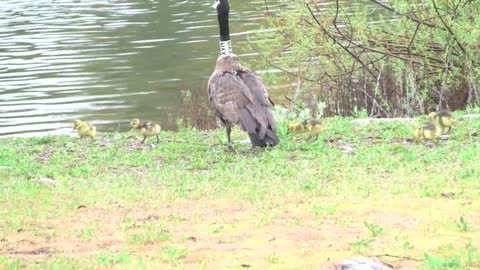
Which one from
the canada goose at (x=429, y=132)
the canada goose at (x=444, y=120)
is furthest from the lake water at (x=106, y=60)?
the canada goose at (x=429, y=132)

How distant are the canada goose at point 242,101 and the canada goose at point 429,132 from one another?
6.24ft

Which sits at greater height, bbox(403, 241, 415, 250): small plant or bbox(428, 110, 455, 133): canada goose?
bbox(403, 241, 415, 250): small plant

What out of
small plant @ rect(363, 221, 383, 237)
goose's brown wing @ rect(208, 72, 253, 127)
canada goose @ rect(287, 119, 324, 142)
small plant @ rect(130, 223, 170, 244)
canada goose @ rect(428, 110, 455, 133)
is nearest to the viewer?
small plant @ rect(363, 221, 383, 237)

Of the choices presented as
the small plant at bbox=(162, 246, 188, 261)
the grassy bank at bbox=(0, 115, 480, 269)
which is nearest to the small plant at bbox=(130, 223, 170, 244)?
the grassy bank at bbox=(0, 115, 480, 269)

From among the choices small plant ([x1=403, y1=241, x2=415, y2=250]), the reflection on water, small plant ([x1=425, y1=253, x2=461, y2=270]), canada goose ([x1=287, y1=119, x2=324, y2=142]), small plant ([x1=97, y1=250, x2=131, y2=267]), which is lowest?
the reflection on water

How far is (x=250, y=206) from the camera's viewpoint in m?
7.96

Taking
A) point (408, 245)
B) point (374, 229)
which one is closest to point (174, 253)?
point (374, 229)

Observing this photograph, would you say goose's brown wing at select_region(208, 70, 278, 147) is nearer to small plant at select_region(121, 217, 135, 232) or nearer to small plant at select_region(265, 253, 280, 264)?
small plant at select_region(121, 217, 135, 232)

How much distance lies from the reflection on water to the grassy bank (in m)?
9.39

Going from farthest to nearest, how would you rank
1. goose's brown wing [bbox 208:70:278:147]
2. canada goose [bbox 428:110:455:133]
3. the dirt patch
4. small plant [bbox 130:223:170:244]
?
canada goose [bbox 428:110:455:133]
goose's brown wing [bbox 208:70:278:147]
small plant [bbox 130:223:170:244]
the dirt patch

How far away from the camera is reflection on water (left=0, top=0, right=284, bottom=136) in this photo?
23016 mm

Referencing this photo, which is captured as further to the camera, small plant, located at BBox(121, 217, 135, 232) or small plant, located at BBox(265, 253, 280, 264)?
small plant, located at BBox(121, 217, 135, 232)

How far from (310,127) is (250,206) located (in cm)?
386

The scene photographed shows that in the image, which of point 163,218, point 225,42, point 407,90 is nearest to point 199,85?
point 407,90
